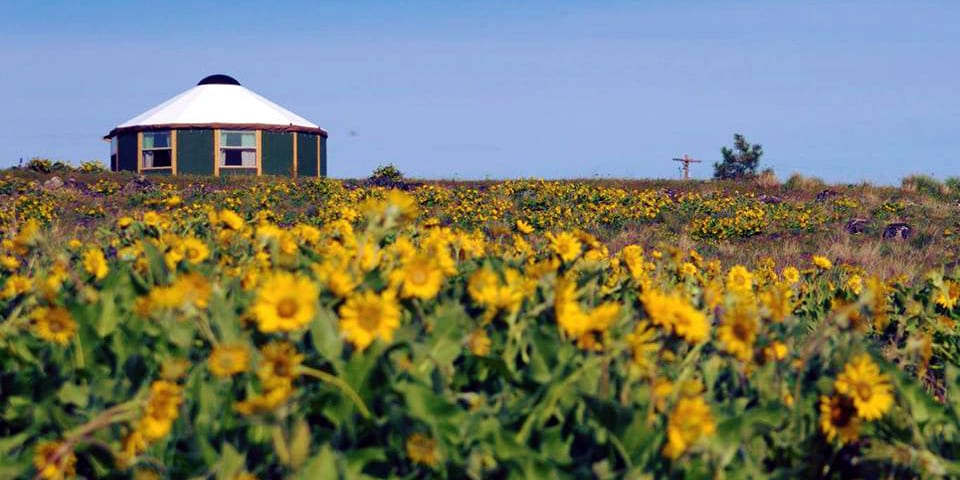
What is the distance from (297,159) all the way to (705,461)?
33.7 m

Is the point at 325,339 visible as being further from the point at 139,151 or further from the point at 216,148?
the point at 139,151

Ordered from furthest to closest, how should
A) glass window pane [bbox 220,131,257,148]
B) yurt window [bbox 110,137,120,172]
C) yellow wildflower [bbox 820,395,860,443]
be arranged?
yurt window [bbox 110,137,120,172] < glass window pane [bbox 220,131,257,148] < yellow wildflower [bbox 820,395,860,443]

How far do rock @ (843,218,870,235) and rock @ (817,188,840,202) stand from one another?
10.4 ft

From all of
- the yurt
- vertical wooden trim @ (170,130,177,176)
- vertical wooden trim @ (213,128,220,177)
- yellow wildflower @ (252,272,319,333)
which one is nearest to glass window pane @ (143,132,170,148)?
the yurt

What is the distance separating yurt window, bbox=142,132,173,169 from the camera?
3388 centimetres

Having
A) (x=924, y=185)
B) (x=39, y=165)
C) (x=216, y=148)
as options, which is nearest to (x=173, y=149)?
(x=216, y=148)

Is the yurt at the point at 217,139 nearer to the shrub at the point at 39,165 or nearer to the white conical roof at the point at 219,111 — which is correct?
the white conical roof at the point at 219,111

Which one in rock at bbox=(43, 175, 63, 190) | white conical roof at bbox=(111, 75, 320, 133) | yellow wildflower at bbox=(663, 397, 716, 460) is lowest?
yellow wildflower at bbox=(663, 397, 716, 460)

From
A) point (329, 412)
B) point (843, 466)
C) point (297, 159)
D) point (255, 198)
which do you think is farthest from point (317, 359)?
point (297, 159)

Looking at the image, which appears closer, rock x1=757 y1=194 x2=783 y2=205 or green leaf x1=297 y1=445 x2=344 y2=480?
green leaf x1=297 y1=445 x2=344 y2=480

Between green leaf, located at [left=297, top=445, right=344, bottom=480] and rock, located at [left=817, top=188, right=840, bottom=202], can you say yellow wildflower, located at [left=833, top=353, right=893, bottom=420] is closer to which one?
green leaf, located at [left=297, top=445, right=344, bottom=480]

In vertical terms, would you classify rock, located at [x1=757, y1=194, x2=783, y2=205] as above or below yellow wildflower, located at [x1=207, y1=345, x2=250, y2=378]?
→ below

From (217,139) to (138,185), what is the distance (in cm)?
1325

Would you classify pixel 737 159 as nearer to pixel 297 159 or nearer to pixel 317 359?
pixel 297 159
